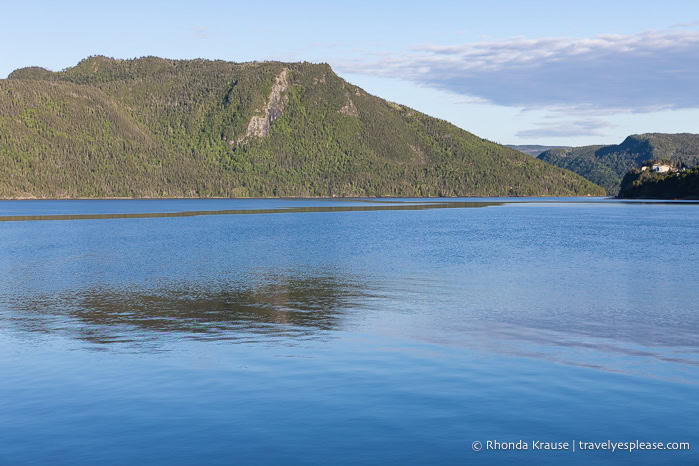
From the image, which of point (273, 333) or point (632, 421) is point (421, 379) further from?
point (273, 333)

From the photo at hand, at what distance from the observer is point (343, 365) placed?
23734mm

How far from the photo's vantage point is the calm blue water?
16797 mm

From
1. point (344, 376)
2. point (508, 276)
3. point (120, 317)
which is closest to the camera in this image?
point (344, 376)

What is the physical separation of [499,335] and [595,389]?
838cm

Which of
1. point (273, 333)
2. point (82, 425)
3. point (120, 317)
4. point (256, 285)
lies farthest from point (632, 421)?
point (256, 285)

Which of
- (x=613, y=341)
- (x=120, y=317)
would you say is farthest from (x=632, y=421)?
(x=120, y=317)

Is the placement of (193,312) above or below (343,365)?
below

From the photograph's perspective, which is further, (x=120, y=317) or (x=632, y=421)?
(x=120, y=317)

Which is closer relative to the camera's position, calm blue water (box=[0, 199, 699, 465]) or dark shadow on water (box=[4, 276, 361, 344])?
calm blue water (box=[0, 199, 699, 465])

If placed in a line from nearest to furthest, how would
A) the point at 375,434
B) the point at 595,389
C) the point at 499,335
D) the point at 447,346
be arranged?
the point at 375,434 → the point at 595,389 → the point at 447,346 → the point at 499,335

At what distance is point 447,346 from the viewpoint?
26812 millimetres

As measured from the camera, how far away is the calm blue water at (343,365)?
16.8m

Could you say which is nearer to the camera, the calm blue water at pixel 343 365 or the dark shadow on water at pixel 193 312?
the calm blue water at pixel 343 365

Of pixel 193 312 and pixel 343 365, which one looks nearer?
pixel 343 365
